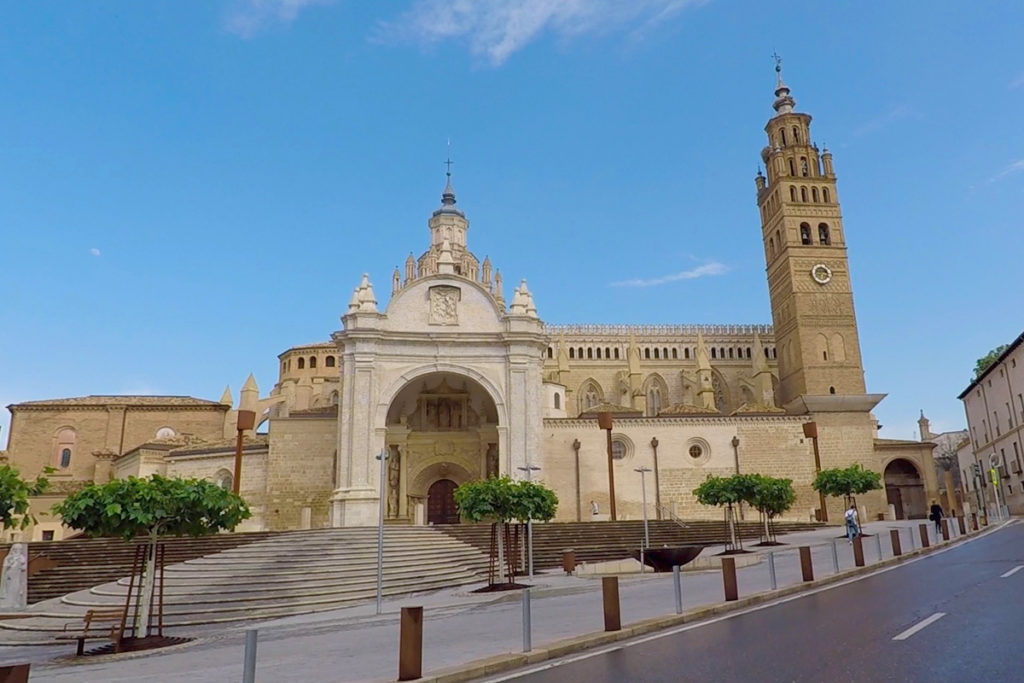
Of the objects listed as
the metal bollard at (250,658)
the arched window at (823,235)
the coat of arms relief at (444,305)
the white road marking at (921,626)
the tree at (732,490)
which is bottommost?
the white road marking at (921,626)

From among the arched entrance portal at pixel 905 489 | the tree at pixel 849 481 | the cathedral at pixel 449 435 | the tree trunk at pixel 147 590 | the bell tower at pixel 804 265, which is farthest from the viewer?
the bell tower at pixel 804 265

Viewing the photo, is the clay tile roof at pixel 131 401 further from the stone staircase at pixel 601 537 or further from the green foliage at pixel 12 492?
the green foliage at pixel 12 492

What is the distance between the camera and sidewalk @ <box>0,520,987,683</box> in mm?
8094

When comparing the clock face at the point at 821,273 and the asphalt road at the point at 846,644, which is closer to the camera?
the asphalt road at the point at 846,644

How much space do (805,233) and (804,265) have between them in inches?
124

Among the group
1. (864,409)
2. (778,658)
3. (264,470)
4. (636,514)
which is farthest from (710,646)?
(864,409)

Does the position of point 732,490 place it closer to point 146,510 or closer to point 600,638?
point 600,638

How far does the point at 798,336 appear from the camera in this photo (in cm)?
5362

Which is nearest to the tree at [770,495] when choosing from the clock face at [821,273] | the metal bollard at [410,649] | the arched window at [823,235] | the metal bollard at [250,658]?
the metal bollard at [410,649]

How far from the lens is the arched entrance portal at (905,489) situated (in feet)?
144

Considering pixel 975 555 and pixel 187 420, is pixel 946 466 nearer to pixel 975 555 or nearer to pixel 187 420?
pixel 975 555

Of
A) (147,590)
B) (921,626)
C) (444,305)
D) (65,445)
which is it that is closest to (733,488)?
(444,305)

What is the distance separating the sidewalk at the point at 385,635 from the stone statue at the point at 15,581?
702cm

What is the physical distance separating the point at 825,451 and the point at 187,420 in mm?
38768
